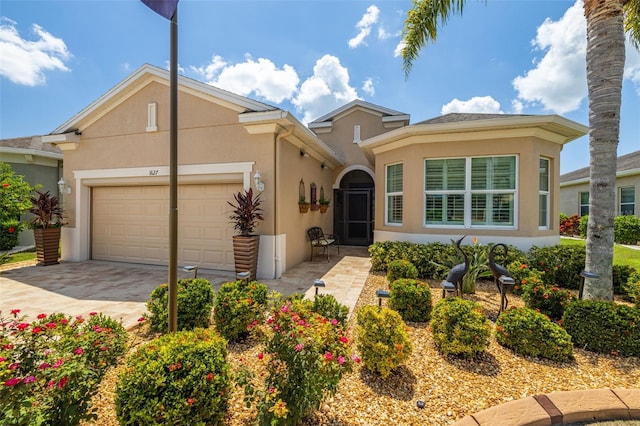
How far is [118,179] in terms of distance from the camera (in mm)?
8570

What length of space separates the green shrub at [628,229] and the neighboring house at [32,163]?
26610 millimetres

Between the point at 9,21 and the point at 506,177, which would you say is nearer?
the point at 9,21

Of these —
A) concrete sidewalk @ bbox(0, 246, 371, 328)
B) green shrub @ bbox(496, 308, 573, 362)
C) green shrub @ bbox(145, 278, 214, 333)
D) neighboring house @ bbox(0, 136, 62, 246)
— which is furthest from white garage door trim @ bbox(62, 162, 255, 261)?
green shrub @ bbox(496, 308, 573, 362)

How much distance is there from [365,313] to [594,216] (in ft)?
14.3

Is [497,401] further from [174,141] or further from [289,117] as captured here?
[289,117]

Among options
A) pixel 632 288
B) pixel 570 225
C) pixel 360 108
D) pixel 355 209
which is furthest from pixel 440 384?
pixel 570 225

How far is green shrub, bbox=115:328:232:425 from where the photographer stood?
76.4 inches

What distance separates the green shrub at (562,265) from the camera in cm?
612

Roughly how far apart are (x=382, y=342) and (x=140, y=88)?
981 cm

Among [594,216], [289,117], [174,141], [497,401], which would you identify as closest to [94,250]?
[289,117]

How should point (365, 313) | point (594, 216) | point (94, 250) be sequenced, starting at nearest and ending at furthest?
1. point (365, 313)
2. point (594, 216)
3. point (94, 250)

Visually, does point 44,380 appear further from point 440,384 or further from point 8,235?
point 8,235

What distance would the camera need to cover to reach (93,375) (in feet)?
6.32

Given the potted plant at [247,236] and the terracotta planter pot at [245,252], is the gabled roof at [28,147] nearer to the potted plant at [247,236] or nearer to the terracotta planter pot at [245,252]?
the potted plant at [247,236]
